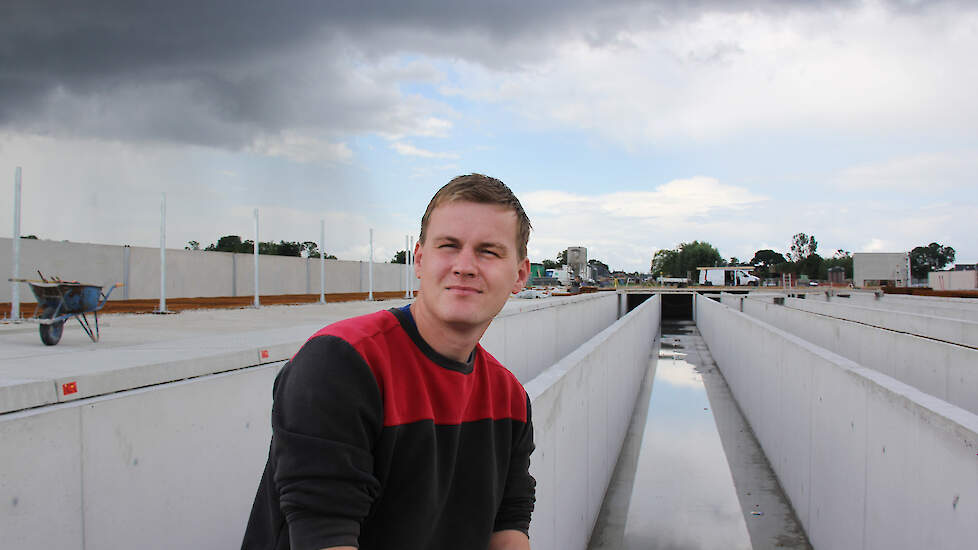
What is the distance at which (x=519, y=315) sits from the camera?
372 inches

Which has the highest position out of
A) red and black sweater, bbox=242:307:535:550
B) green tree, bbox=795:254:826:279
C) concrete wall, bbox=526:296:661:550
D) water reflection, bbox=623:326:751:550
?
green tree, bbox=795:254:826:279

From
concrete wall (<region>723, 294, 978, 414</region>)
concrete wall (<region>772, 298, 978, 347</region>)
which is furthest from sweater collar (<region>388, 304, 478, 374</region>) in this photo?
concrete wall (<region>772, 298, 978, 347</region>)

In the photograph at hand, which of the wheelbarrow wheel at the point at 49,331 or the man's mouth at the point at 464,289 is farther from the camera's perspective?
the wheelbarrow wheel at the point at 49,331

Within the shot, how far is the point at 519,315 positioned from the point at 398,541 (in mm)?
7970

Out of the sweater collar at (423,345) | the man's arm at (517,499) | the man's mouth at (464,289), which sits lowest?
the man's arm at (517,499)

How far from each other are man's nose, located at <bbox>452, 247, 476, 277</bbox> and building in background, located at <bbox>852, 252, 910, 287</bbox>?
2378 inches

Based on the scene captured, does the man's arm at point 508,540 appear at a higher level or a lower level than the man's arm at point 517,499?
lower

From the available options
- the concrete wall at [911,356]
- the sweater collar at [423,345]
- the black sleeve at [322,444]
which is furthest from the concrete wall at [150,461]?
the concrete wall at [911,356]

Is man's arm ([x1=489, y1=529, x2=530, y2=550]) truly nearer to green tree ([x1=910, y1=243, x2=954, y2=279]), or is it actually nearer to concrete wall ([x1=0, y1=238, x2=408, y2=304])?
concrete wall ([x1=0, y1=238, x2=408, y2=304])

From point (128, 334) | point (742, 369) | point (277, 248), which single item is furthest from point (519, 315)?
point (277, 248)

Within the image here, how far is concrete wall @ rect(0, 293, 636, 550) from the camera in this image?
1.82 metres

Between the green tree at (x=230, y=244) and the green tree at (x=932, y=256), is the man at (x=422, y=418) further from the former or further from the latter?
the green tree at (x=932, y=256)

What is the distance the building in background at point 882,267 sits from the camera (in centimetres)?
5197

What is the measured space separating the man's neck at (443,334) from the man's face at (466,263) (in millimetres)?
14
